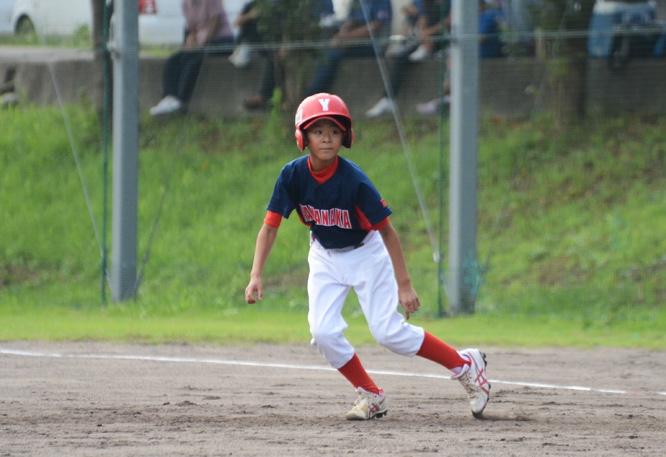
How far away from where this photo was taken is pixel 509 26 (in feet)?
35.7

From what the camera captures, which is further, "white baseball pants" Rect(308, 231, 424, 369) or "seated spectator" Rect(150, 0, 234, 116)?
"seated spectator" Rect(150, 0, 234, 116)

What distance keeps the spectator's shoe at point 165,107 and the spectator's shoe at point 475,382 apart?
26.0ft

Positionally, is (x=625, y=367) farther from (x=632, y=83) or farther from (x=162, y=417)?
(x=632, y=83)

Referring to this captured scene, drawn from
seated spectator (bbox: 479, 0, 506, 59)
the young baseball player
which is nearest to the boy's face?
the young baseball player

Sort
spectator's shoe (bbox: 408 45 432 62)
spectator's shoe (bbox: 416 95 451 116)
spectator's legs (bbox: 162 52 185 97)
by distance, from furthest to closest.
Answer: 1. spectator's shoe (bbox: 416 95 451 116)
2. spectator's legs (bbox: 162 52 185 97)
3. spectator's shoe (bbox: 408 45 432 62)

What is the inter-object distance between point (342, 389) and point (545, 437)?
1832mm

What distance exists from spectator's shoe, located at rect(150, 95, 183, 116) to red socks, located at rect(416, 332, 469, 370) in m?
7.92

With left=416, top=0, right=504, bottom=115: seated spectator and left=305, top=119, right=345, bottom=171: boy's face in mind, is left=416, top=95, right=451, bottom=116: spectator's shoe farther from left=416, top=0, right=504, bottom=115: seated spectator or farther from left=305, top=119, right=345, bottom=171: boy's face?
left=305, top=119, right=345, bottom=171: boy's face

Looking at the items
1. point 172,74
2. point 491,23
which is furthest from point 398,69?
point 172,74

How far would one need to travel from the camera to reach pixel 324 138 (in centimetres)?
482

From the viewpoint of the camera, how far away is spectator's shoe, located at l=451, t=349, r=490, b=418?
508 cm

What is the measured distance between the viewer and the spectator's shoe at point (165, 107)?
1232 cm

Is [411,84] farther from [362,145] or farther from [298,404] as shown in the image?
[298,404]

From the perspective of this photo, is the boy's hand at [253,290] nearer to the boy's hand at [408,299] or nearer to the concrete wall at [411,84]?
the boy's hand at [408,299]
